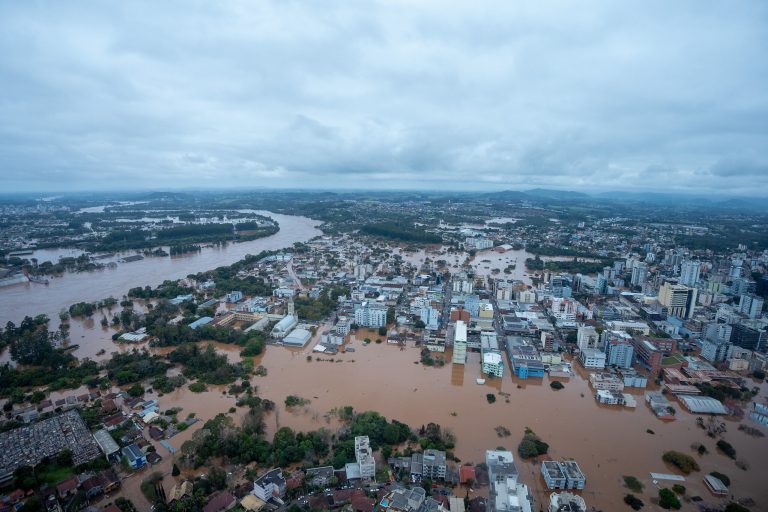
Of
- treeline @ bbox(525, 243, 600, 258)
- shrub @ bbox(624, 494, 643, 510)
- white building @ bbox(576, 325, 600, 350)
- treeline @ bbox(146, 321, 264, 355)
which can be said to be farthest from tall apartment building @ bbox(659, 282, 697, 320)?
treeline @ bbox(146, 321, 264, 355)

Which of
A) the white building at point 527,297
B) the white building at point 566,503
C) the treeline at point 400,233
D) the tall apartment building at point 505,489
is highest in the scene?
the treeline at point 400,233

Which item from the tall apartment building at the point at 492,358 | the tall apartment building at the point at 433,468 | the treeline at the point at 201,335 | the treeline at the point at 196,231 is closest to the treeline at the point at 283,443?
the tall apartment building at the point at 433,468

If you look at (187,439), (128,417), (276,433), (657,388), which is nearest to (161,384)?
(128,417)

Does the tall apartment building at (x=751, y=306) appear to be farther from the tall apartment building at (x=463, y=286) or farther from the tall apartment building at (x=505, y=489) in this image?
the tall apartment building at (x=505, y=489)

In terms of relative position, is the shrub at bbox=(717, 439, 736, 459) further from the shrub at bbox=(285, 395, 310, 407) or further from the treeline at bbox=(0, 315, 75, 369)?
the treeline at bbox=(0, 315, 75, 369)

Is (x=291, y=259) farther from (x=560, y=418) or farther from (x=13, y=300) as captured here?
(x=560, y=418)

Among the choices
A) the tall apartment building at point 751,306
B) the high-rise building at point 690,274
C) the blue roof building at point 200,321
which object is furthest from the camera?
the high-rise building at point 690,274

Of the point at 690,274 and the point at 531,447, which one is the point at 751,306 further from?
the point at 531,447
